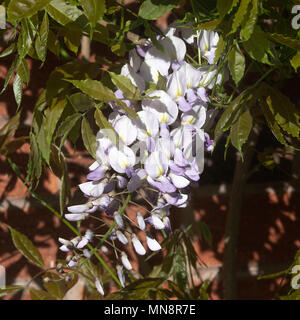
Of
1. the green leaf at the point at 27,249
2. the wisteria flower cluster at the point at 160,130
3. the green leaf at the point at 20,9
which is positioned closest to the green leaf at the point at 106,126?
the wisteria flower cluster at the point at 160,130

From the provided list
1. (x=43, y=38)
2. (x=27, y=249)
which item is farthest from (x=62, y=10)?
(x=27, y=249)

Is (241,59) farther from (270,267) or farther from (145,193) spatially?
(270,267)

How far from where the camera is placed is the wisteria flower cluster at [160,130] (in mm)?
439

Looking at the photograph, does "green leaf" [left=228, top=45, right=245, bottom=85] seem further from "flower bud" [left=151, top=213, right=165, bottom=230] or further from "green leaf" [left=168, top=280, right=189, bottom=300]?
"green leaf" [left=168, top=280, right=189, bottom=300]

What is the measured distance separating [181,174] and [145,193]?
65 millimetres

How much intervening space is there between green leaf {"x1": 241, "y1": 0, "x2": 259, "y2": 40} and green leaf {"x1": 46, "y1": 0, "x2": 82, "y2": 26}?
144 millimetres

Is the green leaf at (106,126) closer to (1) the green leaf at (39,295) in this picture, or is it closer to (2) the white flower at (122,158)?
(2) the white flower at (122,158)

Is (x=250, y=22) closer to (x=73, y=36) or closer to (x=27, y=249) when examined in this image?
(x=73, y=36)

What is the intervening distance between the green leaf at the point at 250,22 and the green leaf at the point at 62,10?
0.47 ft

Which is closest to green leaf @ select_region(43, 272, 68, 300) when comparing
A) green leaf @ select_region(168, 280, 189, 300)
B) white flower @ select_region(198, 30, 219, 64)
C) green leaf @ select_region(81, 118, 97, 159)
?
green leaf @ select_region(168, 280, 189, 300)

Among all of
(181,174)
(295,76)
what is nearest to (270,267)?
(295,76)

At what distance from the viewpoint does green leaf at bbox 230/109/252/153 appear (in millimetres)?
426

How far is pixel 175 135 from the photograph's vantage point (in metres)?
0.45
